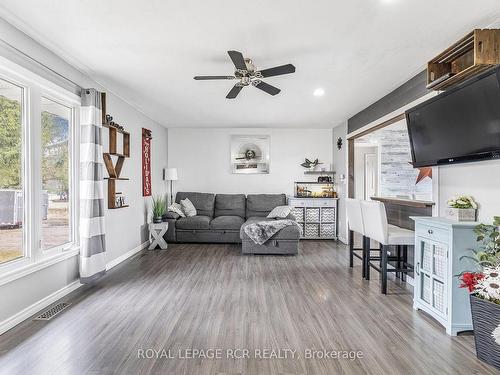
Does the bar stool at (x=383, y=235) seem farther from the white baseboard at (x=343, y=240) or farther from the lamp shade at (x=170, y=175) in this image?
the lamp shade at (x=170, y=175)

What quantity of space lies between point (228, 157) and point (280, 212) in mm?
1854

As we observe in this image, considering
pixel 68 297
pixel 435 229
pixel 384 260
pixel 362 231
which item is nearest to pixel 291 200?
pixel 362 231

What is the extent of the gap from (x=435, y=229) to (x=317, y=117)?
3.49m

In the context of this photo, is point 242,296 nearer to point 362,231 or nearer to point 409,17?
point 362,231

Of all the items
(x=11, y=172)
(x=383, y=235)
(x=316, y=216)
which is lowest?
(x=316, y=216)

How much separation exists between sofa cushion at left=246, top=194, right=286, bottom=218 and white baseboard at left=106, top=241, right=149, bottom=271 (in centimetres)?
223

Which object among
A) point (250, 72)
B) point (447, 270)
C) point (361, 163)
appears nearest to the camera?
point (447, 270)

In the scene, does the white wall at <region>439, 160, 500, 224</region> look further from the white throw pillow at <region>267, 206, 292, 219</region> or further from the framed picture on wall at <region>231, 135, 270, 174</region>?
the framed picture on wall at <region>231, 135, 270, 174</region>

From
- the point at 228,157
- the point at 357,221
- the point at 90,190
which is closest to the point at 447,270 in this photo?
the point at 357,221

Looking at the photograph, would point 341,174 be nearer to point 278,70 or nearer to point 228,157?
point 228,157

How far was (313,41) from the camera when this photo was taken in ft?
8.79

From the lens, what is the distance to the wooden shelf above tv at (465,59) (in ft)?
7.27

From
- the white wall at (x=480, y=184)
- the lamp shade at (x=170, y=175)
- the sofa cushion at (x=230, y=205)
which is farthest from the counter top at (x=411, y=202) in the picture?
the lamp shade at (x=170, y=175)

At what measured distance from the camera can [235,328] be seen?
247 centimetres
